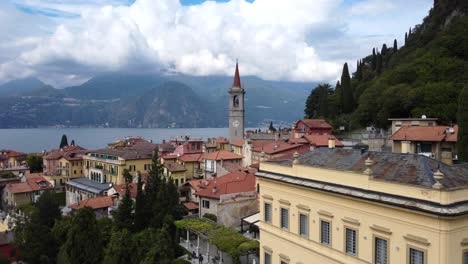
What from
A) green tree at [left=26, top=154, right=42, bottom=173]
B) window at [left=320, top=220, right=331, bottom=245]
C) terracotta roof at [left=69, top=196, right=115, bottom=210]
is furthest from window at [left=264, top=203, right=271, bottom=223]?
green tree at [left=26, top=154, right=42, bottom=173]

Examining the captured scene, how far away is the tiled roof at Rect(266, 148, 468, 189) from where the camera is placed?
15.0 m

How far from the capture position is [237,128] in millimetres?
74125

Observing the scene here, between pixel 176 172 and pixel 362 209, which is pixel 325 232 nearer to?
pixel 362 209

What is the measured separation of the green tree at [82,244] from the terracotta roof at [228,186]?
34.6 ft

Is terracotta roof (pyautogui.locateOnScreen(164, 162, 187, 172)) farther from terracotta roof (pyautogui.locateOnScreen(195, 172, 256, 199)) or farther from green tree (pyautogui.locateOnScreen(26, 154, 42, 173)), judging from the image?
green tree (pyautogui.locateOnScreen(26, 154, 42, 173))

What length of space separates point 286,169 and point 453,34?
4934 cm

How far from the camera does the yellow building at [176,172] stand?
50.8m

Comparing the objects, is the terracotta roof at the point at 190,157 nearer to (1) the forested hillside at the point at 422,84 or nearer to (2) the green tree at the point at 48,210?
(2) the green tree at the point at 48,210

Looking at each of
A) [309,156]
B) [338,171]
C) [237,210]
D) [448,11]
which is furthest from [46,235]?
[448,11]

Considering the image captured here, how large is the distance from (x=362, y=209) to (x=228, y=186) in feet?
68.5

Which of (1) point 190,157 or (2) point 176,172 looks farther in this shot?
(1) point 190,157

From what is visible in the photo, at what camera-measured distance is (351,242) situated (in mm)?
16703

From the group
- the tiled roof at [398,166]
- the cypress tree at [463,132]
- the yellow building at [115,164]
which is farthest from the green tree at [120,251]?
the yellow building at [115,164]

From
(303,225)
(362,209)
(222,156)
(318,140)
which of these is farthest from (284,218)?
(222,156)
